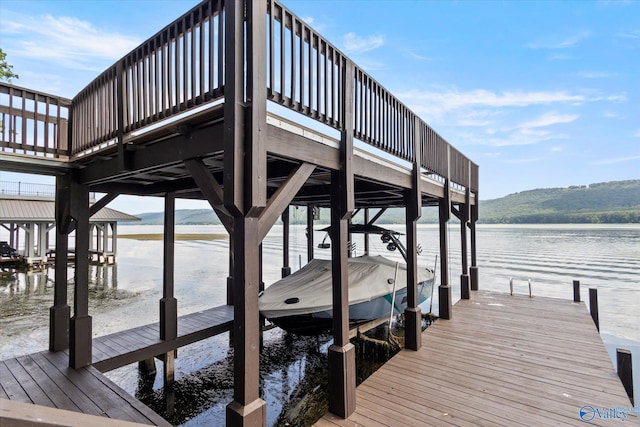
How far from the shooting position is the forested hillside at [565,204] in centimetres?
7600

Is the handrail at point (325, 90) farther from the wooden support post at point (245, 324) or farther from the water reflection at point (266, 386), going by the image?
the water reflection at point (266, 386)

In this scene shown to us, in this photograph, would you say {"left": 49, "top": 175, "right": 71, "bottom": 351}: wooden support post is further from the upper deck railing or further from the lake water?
the lake water

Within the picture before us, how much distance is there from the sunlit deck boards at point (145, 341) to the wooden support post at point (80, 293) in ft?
0.95

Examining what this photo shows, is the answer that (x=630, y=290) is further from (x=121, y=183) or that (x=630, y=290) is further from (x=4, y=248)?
(x=4, y=248)

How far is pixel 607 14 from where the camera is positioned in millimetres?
64875

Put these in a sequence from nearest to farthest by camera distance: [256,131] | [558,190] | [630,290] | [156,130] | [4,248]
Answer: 1. [256,131]
2. [156,130]
3. [630,290]
4. [4,248]
5. [558,190]

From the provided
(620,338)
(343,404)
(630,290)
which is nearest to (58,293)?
(343,404)

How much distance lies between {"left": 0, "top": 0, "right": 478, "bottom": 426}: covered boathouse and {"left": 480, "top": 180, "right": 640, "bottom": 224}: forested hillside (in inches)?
3260

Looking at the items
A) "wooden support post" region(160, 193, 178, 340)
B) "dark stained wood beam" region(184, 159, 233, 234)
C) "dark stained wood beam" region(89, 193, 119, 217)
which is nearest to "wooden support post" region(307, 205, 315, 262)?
"wooden support post" region(160, 193, 178, 340)

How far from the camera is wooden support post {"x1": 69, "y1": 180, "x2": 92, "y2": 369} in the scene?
446 cm

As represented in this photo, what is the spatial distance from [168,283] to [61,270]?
1.59 m

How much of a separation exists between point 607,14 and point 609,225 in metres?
43.0

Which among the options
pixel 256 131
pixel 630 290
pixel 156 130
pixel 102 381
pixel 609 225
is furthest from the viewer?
pixel 609 225

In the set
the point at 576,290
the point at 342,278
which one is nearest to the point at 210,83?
the point at 342,278
